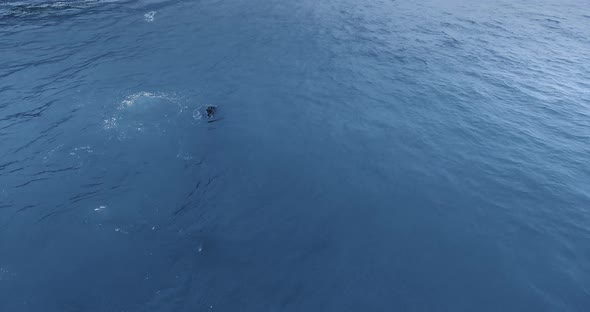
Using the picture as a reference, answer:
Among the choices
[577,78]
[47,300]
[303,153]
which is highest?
[577,78]

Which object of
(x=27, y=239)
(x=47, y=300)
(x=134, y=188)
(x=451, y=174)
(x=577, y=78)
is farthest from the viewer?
(x=577, y=78)

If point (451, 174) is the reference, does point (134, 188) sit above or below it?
below

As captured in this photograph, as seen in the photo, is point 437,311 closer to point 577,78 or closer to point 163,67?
point 163,67

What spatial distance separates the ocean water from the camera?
24203mm

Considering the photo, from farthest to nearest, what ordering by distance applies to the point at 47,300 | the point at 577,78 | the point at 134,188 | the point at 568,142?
1. the point at 577,78
2. the point at 568,142
3. the point at 134,188
4. the point at 47,300

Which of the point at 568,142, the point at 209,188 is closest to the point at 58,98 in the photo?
the point at 209,188

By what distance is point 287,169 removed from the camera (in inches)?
1303

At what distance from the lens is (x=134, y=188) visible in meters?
30.0

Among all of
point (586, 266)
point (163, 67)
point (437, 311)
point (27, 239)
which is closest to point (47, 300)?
point (27, 239)

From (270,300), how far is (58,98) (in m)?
36.0

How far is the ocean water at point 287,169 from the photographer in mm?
24203

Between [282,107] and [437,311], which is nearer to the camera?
[437,311]

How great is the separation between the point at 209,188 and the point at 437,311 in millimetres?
20756

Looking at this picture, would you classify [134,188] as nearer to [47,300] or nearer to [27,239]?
[27,239]
